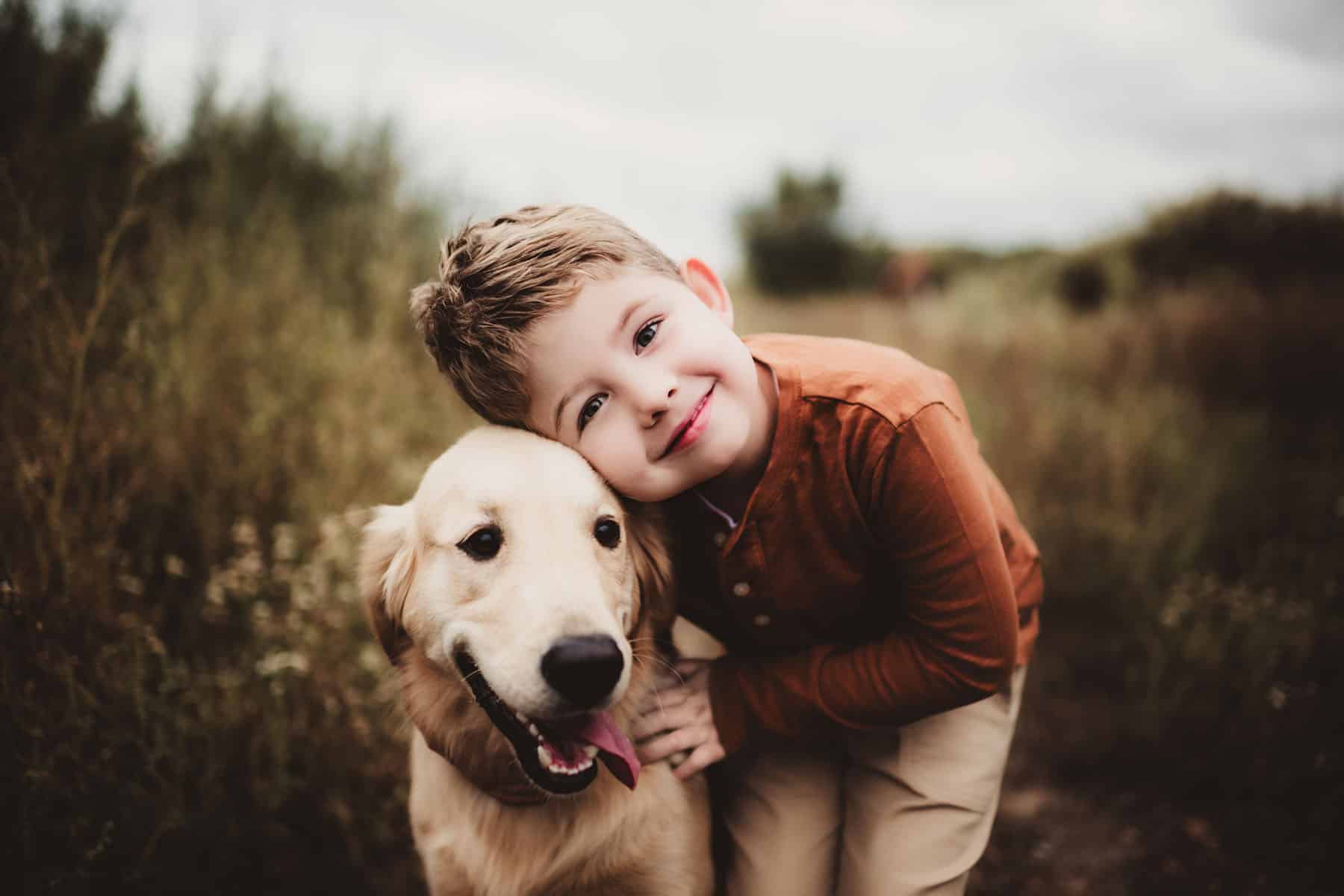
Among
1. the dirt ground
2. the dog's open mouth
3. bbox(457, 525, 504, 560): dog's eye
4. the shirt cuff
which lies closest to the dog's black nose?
the dog's open mouth

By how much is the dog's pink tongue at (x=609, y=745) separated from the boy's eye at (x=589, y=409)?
24.1 inches

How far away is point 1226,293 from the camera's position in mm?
6406

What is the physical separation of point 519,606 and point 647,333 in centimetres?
65

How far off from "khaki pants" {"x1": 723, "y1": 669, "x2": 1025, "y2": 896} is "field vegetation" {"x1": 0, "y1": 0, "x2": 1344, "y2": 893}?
704mm

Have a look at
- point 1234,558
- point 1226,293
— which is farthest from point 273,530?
point 1226,293

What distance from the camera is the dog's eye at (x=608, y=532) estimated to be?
162 cm

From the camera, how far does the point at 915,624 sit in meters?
1.72

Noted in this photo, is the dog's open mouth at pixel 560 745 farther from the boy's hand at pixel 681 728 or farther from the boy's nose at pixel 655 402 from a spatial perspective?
Result: the boy's nose at pixel 655 402

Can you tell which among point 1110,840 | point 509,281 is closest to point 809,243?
point 1110,840

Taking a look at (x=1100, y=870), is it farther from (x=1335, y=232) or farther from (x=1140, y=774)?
(x=1335, y=232)

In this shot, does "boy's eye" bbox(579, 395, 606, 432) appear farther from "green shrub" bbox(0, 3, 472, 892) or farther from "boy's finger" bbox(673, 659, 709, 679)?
"green shrub" bbox(0, 3, 472, 892)

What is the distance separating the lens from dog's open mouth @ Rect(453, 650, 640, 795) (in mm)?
1414

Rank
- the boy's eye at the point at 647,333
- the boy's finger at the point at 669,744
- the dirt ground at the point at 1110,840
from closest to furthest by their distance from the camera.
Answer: the boy's eye at the point at 647,333 < the boy's finger at the point at 669,744 < the dirt ground at the point at 1110,840

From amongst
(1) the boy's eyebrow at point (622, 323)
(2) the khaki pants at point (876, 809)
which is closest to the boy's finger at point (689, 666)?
(2) the khaki pants at point (876, 809)
